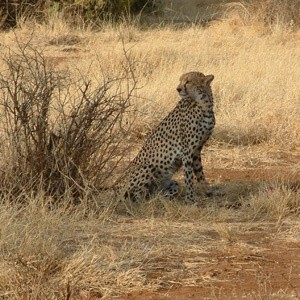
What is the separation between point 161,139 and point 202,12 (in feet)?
42.5

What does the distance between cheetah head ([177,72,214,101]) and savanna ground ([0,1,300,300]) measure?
659mm

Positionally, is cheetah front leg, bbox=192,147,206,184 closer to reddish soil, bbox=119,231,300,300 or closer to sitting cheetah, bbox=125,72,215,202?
sitting cheetah, bbox=125,72,215,202

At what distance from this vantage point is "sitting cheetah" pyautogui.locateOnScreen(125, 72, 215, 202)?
292 inches

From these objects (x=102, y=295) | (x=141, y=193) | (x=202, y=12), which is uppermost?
(x=102, y=295)

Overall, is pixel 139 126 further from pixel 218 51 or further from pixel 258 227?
pixel 218 51

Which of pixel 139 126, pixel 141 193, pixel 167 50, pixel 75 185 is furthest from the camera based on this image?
pixel 167 50

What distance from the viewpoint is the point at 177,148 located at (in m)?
7.49

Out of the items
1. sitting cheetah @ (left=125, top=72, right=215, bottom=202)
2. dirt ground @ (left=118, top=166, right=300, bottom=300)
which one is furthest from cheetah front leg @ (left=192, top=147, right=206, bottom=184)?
dirt ground @ (left=118, top=166, right=300, bottom=300)

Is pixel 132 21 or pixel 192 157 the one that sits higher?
pixel 192 157

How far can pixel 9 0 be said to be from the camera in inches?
655

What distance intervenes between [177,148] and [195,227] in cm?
141

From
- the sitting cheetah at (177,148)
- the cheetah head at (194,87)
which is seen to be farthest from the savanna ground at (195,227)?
the cheetah head at (194,87)

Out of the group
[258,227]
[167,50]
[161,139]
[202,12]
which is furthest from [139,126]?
[202,12]

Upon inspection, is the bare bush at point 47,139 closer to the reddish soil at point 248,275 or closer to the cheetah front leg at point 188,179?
the cheetah front leg at point 188,179
